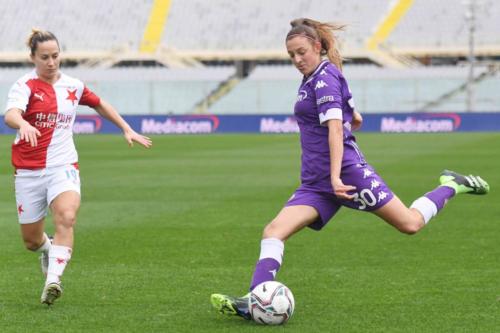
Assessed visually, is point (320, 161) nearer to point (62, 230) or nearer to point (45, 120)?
point (62, 230)

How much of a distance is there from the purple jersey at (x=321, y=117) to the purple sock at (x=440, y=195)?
39.2 inches

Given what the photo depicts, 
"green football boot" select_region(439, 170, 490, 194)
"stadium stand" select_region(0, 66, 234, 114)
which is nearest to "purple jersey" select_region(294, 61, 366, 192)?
"green football boot" select_region(439, 170, 490, 194)

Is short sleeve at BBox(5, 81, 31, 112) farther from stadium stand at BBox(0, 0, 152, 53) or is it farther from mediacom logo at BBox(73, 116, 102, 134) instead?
stadium stand at BBox(0, 0, 152, 53)

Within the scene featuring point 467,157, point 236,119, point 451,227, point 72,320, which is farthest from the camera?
point 236,119

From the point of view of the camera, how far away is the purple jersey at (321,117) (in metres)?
7.02

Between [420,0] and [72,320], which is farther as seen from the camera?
[420,0]

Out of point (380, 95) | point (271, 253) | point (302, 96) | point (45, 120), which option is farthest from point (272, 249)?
point (380, 95)

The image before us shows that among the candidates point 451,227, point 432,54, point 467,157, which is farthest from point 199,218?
point 432,54

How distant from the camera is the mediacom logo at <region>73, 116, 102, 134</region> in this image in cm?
4666

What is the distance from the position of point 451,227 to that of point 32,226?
245 inches

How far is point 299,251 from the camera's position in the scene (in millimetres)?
10812

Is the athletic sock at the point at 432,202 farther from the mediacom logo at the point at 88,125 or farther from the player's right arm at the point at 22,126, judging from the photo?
the mediacom logo at the point at 88,125

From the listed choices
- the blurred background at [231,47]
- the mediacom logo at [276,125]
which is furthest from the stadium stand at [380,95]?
the mediacom logo at [276,125]

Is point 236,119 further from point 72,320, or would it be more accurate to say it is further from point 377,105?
point 72,320
